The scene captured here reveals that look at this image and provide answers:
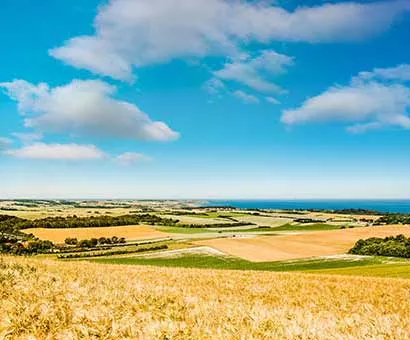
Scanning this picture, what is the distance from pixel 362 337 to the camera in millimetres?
4297

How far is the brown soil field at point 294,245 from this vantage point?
73.6 metres

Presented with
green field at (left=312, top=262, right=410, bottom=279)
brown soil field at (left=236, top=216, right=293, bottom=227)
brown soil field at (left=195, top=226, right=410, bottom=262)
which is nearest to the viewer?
green field at (left=312, top=262, right=410, bottom=279)

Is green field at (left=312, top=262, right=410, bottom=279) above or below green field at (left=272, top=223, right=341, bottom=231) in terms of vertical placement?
above

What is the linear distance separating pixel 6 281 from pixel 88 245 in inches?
3216

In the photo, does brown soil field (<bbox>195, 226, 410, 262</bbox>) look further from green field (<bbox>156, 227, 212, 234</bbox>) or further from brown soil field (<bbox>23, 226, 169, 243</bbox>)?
green field (<bbox>156, 227, 212, 234</bbox>)

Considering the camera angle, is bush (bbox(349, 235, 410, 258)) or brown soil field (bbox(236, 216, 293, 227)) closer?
bush (bbox(349, 235, 410, 258))

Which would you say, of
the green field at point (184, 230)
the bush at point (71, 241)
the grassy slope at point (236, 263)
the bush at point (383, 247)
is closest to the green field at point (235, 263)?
the grassy slope at point (236, 263)

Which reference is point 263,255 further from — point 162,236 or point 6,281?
point 6,281

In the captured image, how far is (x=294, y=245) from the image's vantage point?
276ft

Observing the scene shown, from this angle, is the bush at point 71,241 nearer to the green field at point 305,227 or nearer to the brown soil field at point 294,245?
the brown soil field at point 294,245

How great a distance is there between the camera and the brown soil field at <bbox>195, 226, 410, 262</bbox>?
73.6 metres

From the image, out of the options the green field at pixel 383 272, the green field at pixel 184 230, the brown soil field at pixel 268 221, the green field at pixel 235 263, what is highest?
A: the green field at pixel 383 272

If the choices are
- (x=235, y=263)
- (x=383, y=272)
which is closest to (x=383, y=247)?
(x=235, y=263)

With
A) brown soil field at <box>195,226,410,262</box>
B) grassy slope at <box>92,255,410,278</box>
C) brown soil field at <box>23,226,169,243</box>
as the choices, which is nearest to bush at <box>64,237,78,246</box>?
brown soil field at <box>23,226,169,243</box>
